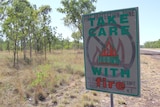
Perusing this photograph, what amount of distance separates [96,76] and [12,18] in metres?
13.0

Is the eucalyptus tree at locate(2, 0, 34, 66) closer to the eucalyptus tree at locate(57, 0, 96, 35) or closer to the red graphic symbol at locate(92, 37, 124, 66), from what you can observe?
the eucalyptus tree at locate(57, 0, 96, 35)

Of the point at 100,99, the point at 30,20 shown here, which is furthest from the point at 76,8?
the point at 100,99

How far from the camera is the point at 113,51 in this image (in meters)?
2.78

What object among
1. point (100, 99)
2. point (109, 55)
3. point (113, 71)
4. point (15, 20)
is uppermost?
point (15, 20)

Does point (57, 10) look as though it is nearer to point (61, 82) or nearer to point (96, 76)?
point (61, 82)

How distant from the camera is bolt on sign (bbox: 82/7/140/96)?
2.61 metres

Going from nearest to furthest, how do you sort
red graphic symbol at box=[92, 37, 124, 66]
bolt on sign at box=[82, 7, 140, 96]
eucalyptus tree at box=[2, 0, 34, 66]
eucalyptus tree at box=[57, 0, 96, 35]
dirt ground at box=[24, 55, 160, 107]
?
bolt on sign at box=[82, 7, 140, 96] < red graphic symbol at box=[92, 37, 124, 66] < dirt ground at box=[24, 55, 160, 107] < eucalyptus tree at box=[2, 0, 34, 66] < eucalyptus tree at box=[57, 0, 96, 35]

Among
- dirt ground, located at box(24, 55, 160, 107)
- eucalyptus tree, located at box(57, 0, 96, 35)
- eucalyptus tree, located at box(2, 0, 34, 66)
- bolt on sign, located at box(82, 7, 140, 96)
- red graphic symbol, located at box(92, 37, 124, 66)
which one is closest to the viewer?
bolt on sign, located at box(82, 7, 140, 96)

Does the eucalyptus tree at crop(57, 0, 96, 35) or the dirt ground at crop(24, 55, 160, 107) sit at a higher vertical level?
the eucalyptus tree at crop(57, 0, 96, 35)

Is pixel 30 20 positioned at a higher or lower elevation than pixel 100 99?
higher

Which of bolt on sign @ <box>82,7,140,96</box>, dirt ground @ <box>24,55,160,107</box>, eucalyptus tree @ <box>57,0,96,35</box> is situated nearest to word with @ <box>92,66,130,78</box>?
bolt on sign @ <box>82,7,140,96</box>

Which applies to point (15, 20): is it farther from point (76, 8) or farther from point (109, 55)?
point (109, 55)

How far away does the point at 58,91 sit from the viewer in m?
7.15

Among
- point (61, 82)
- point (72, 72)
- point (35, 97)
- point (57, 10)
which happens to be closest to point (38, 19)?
point (57, 10)
